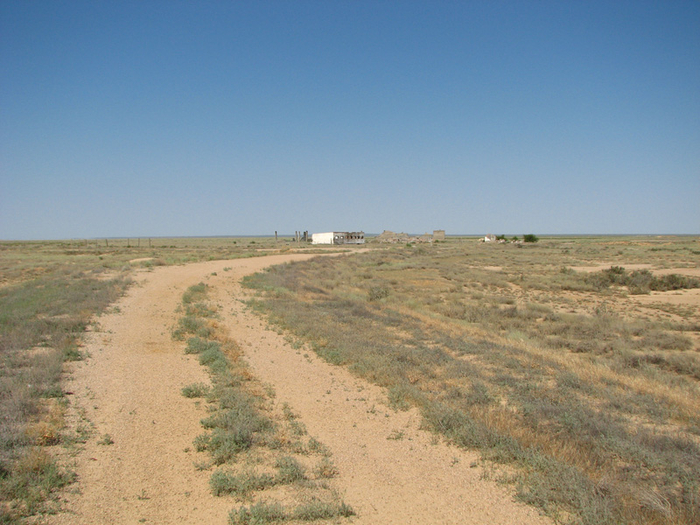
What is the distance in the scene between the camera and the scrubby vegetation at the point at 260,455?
4594mm

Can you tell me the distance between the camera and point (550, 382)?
896cm

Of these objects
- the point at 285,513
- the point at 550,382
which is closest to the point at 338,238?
the point at 550,382

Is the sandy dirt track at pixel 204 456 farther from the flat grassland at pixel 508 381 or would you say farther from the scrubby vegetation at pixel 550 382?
the scrubby vegetation at pixel 550 382

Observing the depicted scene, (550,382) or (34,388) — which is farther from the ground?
(34,388)

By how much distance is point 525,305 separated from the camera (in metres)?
20.1

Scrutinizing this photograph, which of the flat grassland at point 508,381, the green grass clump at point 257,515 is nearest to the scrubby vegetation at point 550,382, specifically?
the flat grassland at point 508,381

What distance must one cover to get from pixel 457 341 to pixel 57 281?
69.4 ft

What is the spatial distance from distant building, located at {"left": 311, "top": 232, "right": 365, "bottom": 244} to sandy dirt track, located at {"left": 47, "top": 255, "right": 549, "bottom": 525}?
277 ft

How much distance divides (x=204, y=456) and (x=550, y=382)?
6829mm

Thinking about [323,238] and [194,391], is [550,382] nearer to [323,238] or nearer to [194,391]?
[194,391]

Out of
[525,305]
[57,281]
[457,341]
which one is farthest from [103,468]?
[57,281]

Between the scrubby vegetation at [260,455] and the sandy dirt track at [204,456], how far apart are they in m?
0.20

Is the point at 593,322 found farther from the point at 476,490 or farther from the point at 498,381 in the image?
the point at 476,490

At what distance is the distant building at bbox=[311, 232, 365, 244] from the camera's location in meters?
95.4
